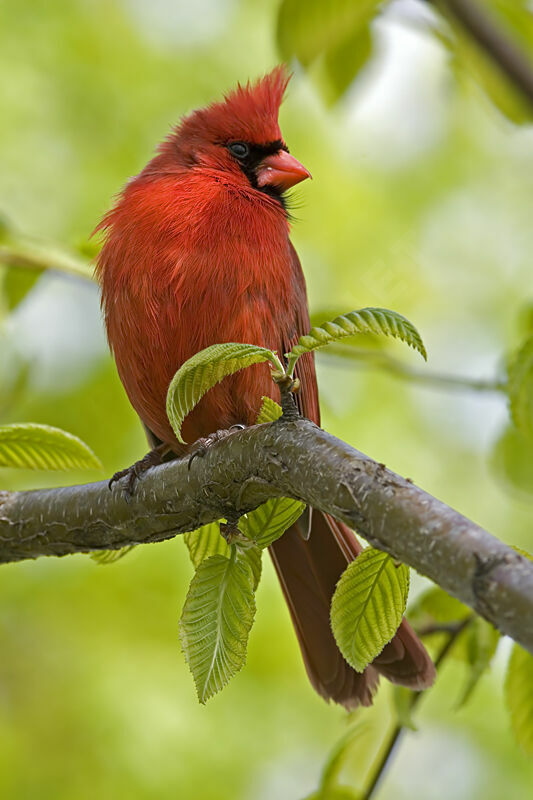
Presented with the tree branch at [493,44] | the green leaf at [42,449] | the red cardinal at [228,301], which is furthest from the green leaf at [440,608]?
the tree branch at [493,44]

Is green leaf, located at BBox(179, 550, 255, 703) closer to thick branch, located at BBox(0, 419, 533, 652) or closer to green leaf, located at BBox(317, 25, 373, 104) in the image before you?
thick branch, located at BBox(0, 419, 533, 652)

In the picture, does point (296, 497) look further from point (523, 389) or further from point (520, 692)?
point (520, 692)

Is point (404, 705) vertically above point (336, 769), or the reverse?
point (404, 705)

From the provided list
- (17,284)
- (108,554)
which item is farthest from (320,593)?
(17,284)

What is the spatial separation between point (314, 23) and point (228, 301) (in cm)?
86

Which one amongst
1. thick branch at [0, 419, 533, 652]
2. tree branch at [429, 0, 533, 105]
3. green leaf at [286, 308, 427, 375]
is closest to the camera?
thick branch at [0, 419, 533, 652]

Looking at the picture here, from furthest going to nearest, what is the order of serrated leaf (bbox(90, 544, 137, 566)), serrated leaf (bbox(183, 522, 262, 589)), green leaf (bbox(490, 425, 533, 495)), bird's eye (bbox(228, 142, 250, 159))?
bird's eye (bbox(228, 142, 250, 159))
green leaf (bbox(490, 425, 533, 495))
serrated leaf (bbox(90, 544, 137, 566))
serrated leaf (bbox(183, 522, 262, 589))

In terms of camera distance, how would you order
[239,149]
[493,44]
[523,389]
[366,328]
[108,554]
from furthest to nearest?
1. [239,149]
2. [493,44]
3. [108,554]
4. [523,389]
5. [366,328]

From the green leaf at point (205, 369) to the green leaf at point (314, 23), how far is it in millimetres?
1339

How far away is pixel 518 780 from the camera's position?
5992 millimetres

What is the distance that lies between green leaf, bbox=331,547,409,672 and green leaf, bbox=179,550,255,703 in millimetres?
189

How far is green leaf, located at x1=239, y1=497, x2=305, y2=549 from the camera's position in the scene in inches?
81.6

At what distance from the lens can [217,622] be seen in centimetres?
195

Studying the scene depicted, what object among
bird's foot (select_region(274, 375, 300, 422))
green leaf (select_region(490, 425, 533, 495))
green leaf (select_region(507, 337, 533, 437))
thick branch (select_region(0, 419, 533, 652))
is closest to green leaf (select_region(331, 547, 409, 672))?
thick branch (select_region(0, 419, 533, 652))
